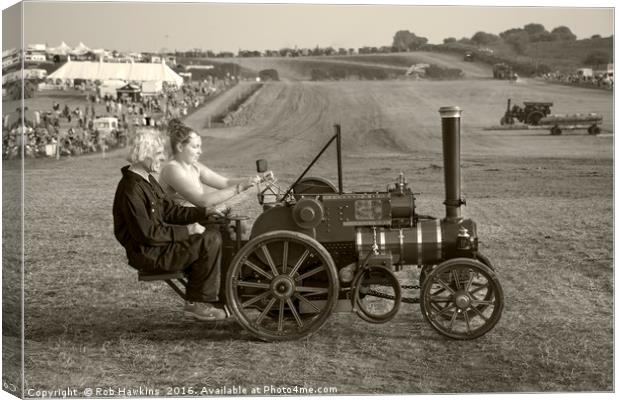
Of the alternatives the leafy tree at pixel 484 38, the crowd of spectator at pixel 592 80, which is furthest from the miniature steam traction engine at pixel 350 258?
the crowd of spectator at pixel 592 80

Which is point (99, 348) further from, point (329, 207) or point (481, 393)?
point (481, 393)

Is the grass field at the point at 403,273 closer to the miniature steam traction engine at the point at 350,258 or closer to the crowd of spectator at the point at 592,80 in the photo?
the crowd of spectator at the point at 592,80

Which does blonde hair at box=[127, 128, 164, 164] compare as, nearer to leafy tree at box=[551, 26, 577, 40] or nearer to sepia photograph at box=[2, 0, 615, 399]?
sepia photograph at box=[2, 0, 615, 399]

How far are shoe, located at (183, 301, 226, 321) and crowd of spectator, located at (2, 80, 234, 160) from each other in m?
1.20

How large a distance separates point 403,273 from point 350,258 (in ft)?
3.09

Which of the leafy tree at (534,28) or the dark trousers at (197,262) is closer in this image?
the dark trousers at (197,262)

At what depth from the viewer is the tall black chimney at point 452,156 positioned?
5.69 m

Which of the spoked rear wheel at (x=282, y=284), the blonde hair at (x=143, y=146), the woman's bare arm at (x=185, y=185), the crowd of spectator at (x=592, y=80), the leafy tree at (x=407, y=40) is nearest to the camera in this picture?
the spoked rear wheel at (x=282, y=284)

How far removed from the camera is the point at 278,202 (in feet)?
18.6

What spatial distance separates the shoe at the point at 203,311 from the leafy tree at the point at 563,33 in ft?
9.42

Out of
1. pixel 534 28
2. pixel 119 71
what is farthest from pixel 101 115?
pixel 534 28

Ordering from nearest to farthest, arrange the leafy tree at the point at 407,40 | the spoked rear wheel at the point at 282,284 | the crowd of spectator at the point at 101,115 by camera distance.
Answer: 1. the spoked rear wheel at the point at 282,284
2. the crowd of spectator at the point at 101,115
3. the leafy tree at the point at 407,40

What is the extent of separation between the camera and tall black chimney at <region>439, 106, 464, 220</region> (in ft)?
18.7

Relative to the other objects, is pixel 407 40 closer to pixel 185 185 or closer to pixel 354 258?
pixel 354 258
